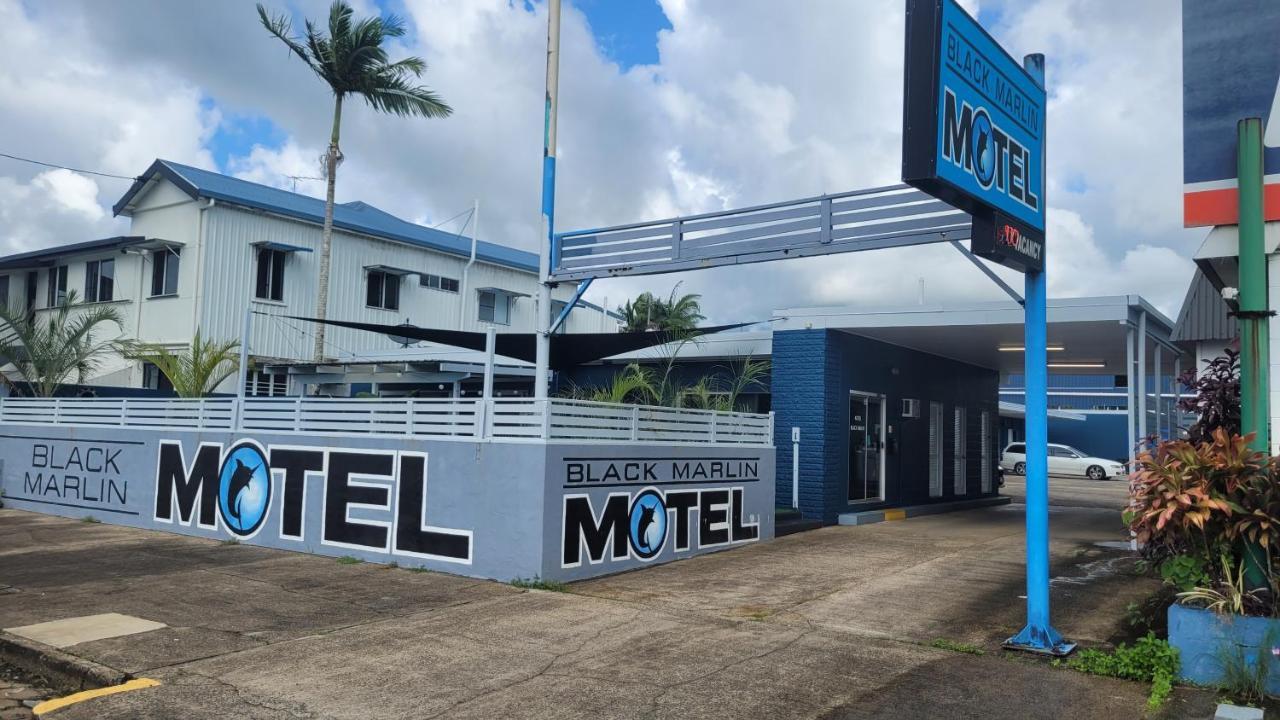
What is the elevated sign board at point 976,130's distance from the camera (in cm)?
608

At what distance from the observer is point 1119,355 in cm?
1727

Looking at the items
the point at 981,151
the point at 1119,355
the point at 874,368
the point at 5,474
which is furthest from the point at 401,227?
the point at 981,151

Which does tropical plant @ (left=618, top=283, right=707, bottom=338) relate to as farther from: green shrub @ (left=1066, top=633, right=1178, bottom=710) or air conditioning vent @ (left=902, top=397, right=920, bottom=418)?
green shrub @ (left=1066, top=633, right=1178, bottom=710)

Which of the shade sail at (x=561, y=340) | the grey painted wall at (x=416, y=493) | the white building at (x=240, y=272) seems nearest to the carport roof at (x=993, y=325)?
the shade sail at (x=561, y=340)

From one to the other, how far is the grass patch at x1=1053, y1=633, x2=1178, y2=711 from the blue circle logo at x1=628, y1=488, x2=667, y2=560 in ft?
16.8

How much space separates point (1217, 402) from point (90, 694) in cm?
871

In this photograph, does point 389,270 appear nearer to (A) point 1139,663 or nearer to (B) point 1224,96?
(B) point 1224,96

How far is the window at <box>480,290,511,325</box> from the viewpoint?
29.0 meters

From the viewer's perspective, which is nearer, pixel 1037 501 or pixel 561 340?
pixel 1037 501

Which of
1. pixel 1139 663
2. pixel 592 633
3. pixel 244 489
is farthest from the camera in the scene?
pixel 244 489

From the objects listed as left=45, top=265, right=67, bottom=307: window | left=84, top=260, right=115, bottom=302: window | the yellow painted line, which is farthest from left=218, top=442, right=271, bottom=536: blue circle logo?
left=45, top=265, right=67, bottom=307: window

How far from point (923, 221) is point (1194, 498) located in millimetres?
3843

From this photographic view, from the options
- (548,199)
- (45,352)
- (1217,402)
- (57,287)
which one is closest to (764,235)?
(548,199)

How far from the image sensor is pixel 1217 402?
819 centimetres
